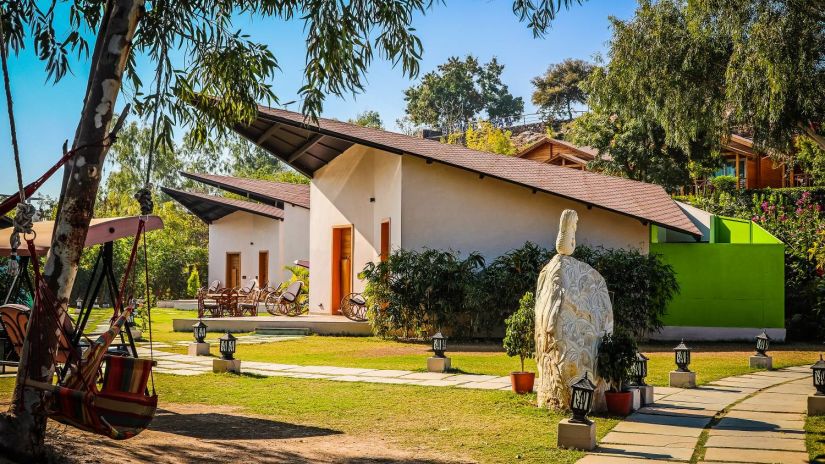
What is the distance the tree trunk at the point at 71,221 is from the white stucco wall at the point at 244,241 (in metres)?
22.7

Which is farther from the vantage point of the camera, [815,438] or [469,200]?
[469,200]

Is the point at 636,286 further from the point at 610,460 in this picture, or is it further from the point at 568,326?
the point at 610,460

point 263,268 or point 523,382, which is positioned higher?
point 263,268

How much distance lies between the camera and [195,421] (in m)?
7.34

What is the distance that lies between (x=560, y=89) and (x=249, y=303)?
49507 mm

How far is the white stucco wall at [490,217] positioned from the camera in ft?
57.2

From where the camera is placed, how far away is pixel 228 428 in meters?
7.00

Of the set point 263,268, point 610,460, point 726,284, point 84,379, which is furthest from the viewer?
point 263,268

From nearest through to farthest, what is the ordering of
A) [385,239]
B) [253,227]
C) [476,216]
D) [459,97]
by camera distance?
[476,216]
[385,239]
[253,227]
[459,97]

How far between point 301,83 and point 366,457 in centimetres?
346

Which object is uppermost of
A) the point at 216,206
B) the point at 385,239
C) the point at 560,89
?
the point at 560,89

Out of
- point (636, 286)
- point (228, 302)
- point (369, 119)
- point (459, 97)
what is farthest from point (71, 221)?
point (459, 97)

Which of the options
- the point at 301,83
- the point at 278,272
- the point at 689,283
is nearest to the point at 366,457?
the point at 301,83

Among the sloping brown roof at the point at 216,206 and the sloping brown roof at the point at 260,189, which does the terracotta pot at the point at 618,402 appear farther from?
the sloping brown roof at the point at 216,206
